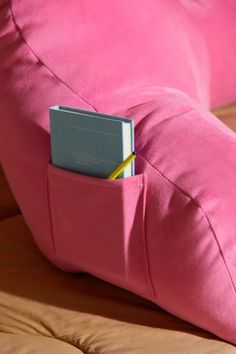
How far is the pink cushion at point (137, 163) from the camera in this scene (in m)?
0.76

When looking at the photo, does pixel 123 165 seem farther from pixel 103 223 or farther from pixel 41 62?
pixel 41 62

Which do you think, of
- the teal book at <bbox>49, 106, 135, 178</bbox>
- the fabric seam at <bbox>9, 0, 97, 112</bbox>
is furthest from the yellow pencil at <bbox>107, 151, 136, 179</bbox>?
the fabric seam at <bbox>9, 0, 97, 112</bbox>

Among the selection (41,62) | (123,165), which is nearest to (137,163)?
(123,165)

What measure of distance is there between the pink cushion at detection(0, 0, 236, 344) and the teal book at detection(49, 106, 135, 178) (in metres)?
0.02

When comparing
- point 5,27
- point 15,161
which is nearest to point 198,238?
point 15,161

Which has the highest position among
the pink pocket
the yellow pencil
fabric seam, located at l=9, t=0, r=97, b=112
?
fabric seam, located at l=9, t=0, r=97, b=112

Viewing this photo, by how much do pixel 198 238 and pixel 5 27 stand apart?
0.43 meters

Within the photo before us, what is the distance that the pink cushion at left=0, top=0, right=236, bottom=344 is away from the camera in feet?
2.51

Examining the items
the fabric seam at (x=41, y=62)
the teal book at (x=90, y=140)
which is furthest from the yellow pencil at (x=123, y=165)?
the fabric seam at (x=41, y=62)

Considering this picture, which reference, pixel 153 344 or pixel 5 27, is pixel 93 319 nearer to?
pixel 153 344

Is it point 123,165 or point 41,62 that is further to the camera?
point 41,62

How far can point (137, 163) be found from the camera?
81 centimetres

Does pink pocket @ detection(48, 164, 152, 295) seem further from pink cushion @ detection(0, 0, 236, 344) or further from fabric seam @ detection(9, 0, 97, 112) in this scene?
fabric seam @ detection(9, 0, 97, 112)

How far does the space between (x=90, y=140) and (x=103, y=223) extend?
0.11m
